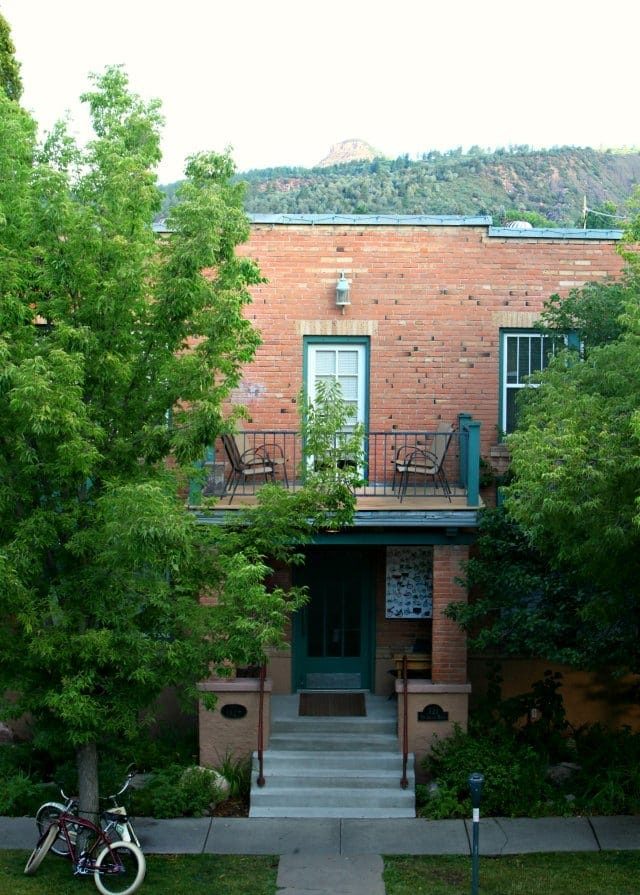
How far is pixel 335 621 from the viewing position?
1677cm

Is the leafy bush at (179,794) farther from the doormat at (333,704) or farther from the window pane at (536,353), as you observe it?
the window pane at (536,353)

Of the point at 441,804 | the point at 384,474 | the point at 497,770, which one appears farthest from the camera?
the point at 384,474

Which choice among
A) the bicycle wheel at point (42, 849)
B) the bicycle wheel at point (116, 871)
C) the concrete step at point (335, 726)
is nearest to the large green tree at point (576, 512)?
the concrete step at point (335, 726)

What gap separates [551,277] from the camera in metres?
16.5

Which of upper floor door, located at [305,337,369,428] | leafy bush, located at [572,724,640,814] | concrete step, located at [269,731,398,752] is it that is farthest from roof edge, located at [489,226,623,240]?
concrete step, located at [269,731,398,752]

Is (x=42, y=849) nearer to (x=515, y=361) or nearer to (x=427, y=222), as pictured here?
(x=515, y=361)

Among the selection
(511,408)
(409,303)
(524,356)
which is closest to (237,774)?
(511,408)

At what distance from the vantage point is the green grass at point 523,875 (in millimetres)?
11523

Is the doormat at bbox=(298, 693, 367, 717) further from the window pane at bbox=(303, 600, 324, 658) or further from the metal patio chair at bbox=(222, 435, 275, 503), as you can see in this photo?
the metal patio chair at bbox=(222, 435, 275, 503)

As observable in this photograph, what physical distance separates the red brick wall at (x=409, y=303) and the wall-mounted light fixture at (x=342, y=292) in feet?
0.36

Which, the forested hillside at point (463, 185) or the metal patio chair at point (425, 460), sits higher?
the forested hillside at point (463, 185)

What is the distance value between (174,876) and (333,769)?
10.3 ft

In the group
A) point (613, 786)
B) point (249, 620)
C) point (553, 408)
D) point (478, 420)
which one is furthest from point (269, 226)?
point (613, 786)

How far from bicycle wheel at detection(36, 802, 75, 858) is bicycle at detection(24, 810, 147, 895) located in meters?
0.10
